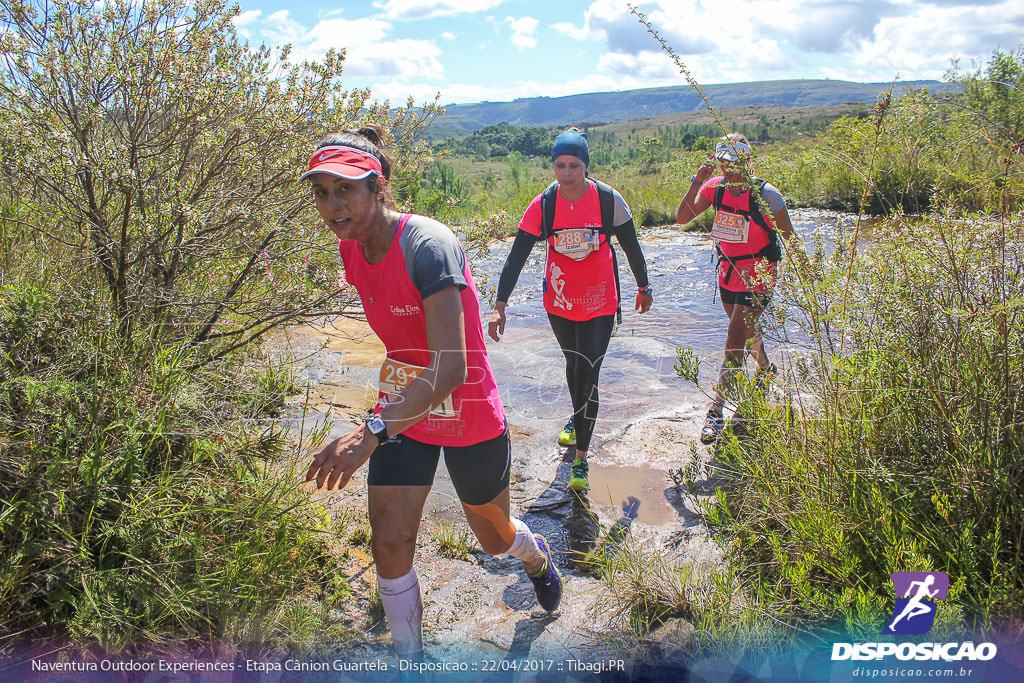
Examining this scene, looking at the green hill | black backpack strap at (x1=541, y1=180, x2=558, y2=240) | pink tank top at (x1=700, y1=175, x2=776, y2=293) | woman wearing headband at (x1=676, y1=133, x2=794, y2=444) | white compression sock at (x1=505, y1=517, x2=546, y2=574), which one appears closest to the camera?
white compression sock at (x1=505, y1=517, x2=546, y2=574)

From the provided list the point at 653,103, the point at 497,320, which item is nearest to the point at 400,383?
the point at 497,320

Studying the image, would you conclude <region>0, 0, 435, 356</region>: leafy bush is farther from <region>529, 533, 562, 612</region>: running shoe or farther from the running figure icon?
the running figure icon

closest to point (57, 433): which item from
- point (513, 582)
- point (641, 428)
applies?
point (513, 582)

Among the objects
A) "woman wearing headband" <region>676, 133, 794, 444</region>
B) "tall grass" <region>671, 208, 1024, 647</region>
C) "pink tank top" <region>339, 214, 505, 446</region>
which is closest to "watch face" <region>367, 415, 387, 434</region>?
"pink tank top" <region>339, 214, 505, 446</region>

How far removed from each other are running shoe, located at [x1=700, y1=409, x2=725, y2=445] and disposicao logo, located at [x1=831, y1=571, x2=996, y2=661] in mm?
2086

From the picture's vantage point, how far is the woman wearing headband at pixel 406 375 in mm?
2311

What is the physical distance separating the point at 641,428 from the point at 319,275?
245 cm

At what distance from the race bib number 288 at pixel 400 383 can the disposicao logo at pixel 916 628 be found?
1564 millimetres

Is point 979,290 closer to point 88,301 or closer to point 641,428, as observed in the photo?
point 641,428

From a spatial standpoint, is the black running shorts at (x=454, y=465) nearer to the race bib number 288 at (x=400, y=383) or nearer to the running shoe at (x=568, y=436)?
the race bib number 288 at (x=400, y=383)

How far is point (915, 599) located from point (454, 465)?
167cm

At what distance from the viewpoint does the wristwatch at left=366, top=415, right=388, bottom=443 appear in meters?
2.25

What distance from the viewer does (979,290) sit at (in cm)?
293

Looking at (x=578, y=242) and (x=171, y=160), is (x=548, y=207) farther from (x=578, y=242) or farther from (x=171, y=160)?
(x=171, y=160)
